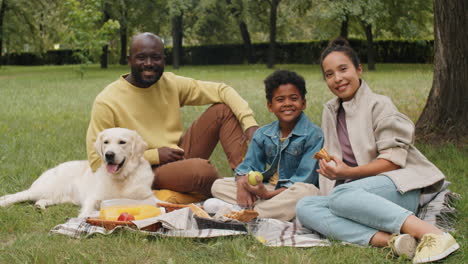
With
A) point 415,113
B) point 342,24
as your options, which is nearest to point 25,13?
point 342,24

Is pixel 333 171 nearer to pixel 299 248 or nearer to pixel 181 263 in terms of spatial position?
pixel 299 248

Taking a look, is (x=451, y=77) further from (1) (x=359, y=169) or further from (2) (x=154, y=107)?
(2) (x=154, y=107)

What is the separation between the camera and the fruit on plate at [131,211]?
3893 millimetres

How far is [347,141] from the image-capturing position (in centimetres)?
387

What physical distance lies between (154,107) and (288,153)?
1.31 metres

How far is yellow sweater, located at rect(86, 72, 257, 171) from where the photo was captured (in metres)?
4.55

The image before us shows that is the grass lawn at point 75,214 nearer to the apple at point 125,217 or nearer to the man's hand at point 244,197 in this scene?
the apple at point 125,217

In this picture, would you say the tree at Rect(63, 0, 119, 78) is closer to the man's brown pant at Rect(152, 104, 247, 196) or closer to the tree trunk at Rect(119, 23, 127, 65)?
the tree trunk at Rect(119, 23, 127, 65)

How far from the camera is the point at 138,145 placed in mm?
4391

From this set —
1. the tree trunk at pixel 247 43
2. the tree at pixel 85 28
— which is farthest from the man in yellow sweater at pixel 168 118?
the tree trunk at pixel 247 43

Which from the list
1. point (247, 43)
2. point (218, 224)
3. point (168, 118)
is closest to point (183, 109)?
point (168, 118)

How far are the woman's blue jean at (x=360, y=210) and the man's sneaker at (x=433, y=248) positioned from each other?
0.65 feet

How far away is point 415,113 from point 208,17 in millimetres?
26615

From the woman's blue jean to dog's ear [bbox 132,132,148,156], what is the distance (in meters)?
1.44
